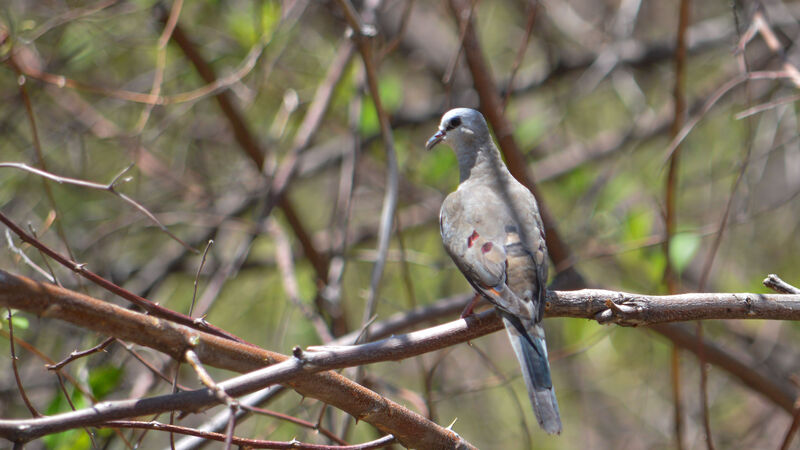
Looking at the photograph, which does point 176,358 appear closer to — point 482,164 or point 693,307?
point 693,307

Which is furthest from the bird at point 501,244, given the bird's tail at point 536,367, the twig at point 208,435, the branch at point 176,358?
the twig at point 208,435

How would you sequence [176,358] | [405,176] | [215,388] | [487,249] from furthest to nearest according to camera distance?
[405,176]
[487,249]
[176,358]
[215,388]

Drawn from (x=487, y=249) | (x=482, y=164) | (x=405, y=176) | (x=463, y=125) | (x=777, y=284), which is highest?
(x=405, y=176)

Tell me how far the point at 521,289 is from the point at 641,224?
2051 millimetres

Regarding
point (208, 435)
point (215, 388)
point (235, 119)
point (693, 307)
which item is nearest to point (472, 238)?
point (693, 307)

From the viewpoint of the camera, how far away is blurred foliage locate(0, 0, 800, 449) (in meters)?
4.96

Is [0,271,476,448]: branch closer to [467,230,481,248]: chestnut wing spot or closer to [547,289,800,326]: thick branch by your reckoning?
[547,289,800,326]: thick branch

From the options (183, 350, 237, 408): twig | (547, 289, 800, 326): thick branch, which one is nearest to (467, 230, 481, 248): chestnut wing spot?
(547, 289, 800, 326): thick branch

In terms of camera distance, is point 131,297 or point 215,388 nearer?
point 215,388

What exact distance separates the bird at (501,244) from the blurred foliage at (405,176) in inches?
36.5

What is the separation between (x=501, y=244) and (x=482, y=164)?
0.82 metres

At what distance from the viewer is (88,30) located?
491 cm

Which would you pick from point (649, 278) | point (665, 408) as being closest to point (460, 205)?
point (649, 278)

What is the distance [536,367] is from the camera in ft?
8.45
